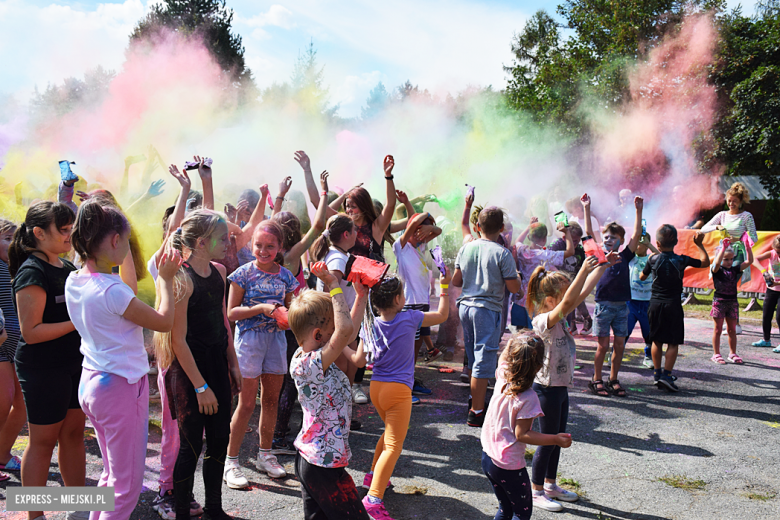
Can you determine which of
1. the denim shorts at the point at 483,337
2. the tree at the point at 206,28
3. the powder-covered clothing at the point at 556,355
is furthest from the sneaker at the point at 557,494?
the tree at the point at 206,28

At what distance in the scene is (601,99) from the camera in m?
19.4

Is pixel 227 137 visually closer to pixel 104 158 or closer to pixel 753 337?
pixel 104 158

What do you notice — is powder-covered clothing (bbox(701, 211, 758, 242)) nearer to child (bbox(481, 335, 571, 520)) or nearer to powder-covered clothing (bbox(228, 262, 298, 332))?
child (bbox(481, 335, 571, 520))

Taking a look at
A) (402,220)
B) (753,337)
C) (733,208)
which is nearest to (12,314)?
(402,220)

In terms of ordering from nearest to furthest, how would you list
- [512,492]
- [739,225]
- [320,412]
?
[320,412], [512,492], [739,225]

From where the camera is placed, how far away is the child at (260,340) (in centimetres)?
350

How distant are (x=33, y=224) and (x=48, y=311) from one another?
476 mm

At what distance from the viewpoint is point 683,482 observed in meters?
3.70

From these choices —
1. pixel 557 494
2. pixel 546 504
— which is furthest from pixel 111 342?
pixel 557 494

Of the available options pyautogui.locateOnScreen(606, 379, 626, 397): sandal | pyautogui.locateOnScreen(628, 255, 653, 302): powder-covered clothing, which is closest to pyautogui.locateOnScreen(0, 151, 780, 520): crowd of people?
pyautogui.locateOnScreen(606, 379, 626, 397): sandal

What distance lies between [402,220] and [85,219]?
147 inches

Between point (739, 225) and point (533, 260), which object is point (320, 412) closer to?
point (533, 260)

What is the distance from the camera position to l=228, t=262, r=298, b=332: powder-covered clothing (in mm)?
3557

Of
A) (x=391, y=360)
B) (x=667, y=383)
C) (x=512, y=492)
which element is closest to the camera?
(x=512, y=492)
